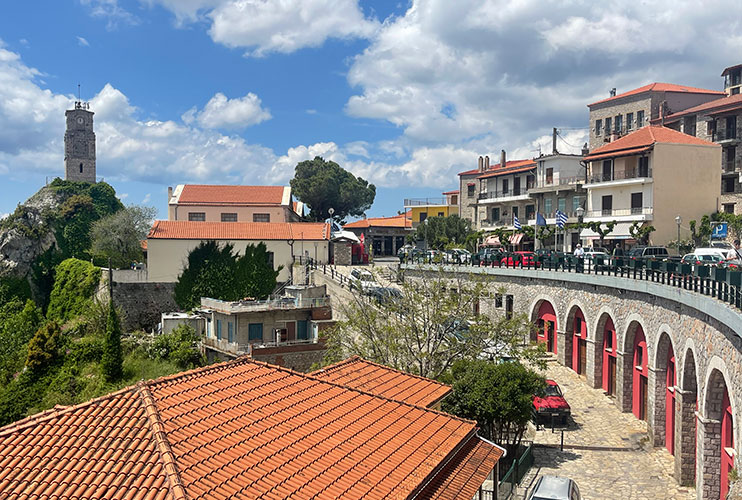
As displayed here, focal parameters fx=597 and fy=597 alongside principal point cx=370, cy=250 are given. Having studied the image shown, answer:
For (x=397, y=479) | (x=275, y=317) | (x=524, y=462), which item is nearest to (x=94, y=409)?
(x=397, y=479)

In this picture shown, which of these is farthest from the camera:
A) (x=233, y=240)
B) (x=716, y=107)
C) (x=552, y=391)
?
(x=716, y=107)

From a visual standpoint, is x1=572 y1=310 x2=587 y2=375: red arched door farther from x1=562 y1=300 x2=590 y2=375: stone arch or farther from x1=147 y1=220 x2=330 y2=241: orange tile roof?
x1=147 y1=220 x2=330 y2=241: orange tile roof

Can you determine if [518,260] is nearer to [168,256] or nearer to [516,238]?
[516,238]

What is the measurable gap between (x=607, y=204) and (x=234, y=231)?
3038cm

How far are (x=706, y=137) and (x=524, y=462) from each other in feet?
141

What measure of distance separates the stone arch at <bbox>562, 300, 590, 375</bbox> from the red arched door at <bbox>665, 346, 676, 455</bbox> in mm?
8220

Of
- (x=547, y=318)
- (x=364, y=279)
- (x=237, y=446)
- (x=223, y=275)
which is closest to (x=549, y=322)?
(x=547, y=318)

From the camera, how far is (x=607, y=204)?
4678 centimetres

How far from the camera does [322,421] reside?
11.0 m

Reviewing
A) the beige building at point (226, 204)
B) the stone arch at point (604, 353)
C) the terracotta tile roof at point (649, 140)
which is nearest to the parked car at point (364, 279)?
the stone arch at point (604, 353)

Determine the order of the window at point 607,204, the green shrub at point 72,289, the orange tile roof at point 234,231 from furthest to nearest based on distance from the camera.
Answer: the green shrub at point 72,289 < the orange tile roof at point 234,231 < the window at point 607,204

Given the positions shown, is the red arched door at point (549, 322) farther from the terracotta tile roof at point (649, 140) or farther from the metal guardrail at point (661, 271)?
the terracotta tile roof at point (649, 140)

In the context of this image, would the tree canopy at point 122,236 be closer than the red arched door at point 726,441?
No

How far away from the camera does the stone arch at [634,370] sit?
22.5 meters
